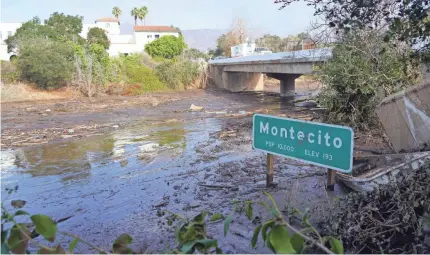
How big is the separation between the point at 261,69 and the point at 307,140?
26269 mm

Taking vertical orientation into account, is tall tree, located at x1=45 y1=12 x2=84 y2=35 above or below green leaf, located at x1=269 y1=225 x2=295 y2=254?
above

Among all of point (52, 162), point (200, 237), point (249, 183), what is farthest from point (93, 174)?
point (200, 237)

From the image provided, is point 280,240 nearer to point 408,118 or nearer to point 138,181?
point 408,118

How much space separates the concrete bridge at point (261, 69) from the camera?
A: 2239 centimetres

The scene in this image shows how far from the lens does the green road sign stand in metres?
4.64

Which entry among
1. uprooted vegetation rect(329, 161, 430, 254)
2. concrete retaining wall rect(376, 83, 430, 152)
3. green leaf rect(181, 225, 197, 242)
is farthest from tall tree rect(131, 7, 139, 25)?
green leaf rect(181, 225, 197, 242)

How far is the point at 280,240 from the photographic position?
1.77m

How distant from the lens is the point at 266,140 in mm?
5734

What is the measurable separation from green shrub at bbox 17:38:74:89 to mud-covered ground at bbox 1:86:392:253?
12583 millimetres

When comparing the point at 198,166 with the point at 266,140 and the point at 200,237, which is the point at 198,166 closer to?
the point at 266,140

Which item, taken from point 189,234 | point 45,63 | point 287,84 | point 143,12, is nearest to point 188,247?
point 189,234

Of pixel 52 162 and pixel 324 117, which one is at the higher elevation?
pixel 324 117

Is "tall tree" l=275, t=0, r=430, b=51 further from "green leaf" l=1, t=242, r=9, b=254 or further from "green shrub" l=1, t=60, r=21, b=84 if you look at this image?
"green shrub" l=1, t=60, r=21, b=84

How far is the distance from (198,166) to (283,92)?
83.0 ft
